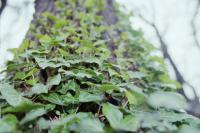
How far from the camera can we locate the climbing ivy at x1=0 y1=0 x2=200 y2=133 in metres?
0.84

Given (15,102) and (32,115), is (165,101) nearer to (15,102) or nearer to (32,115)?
(32,115)

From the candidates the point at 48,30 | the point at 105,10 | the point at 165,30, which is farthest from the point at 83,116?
the point at 165,30

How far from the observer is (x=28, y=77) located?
4.34 ft

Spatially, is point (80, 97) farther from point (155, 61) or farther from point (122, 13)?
point (122, 13)

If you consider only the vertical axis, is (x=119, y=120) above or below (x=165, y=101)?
below

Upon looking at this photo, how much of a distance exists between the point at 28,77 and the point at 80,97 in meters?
0.35

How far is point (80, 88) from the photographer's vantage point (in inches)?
47.8

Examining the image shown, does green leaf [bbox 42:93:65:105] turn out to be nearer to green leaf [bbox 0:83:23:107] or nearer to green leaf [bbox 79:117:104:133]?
green leaf [bbox 0:83:23:107]

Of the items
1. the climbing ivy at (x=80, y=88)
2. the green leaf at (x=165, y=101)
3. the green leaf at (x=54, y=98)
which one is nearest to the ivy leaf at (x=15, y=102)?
the climbing ivy at (x=80, y=88)

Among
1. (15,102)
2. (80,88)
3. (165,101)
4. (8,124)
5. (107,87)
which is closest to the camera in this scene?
(165,101)

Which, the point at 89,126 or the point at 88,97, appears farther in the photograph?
the point at 88,97

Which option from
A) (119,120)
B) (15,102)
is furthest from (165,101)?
(15,102)

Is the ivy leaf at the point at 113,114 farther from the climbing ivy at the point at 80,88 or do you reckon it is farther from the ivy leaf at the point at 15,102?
the ivy leaf at the point at 15,102

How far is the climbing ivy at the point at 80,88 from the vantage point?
84cm
